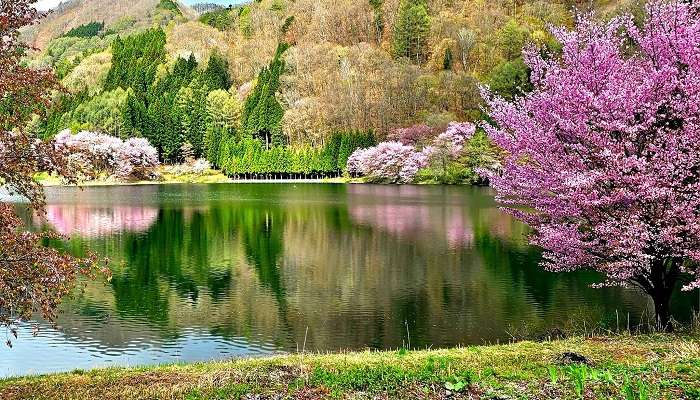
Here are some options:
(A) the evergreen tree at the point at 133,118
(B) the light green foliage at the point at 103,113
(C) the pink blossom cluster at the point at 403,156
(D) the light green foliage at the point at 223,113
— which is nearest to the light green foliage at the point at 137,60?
(B) the light green foliage at the point at 103,113

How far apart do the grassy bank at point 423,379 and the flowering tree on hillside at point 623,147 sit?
277 cm

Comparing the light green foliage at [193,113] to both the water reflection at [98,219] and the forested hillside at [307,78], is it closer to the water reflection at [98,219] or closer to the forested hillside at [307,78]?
the forested hillside at [307,78]

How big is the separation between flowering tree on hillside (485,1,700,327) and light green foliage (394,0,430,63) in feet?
439

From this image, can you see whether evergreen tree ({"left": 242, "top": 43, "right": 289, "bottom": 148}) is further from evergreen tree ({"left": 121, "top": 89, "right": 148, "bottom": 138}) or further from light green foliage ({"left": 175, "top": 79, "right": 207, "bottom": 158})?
evergreen tree ({"left": 121, "top": 89, "right": 148, "bottom": 138})

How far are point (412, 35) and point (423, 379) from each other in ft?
464

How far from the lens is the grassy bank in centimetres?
717

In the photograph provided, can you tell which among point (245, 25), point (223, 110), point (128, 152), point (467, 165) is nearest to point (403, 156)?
point (467, 165)

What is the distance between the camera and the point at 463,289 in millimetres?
21531

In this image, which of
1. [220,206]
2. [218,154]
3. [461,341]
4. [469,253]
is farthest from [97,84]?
[461,341]

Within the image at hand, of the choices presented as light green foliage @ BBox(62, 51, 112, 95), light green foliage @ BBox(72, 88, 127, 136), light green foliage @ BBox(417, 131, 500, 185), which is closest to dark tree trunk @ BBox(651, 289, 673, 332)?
light green foliage @ BBox(417, 131, 500, 185)

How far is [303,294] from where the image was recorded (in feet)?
69.3

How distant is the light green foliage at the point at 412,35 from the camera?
471 feet

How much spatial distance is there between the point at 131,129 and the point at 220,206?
2975 inches

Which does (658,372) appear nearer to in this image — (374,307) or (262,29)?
(374,307)
